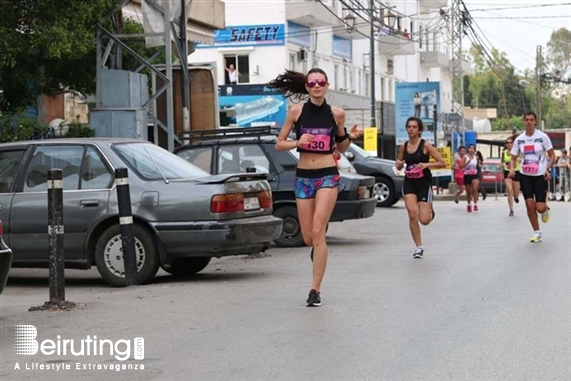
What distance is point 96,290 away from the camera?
12.4 m

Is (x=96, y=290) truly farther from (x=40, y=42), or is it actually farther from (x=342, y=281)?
(x=40, y=42)

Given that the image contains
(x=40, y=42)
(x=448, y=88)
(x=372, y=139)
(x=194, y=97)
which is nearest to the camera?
(x=40, y=42)

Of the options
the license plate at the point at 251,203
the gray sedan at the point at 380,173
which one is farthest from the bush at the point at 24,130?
the gray sedan at the point at 380,173

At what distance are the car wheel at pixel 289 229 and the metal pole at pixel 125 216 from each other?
5.54 metres

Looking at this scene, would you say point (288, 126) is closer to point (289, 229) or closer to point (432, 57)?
point (289, 229)

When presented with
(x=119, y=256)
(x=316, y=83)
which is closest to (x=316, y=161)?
(x=316, y=83)

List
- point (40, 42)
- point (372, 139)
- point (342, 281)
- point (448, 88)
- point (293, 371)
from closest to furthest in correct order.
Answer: point (293, 371) → point (342, 281) → point (40, 42) → point (372, 139) → point (448, 88)

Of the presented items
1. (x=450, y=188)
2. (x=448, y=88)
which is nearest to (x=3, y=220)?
(x=450, y=188)

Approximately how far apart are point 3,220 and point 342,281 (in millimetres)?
3750

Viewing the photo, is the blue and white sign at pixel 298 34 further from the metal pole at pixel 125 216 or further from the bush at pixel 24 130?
the metal pole at pixel 125 216

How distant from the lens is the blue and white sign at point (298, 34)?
48.1m

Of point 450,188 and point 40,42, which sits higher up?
point 40,42

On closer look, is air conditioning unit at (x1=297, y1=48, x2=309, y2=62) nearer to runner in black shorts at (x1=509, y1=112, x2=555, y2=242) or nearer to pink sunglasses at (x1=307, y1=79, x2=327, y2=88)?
runner in black shorts at (x1=509, y1=112, x2=555, y2=242)

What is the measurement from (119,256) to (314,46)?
39.4 metres
